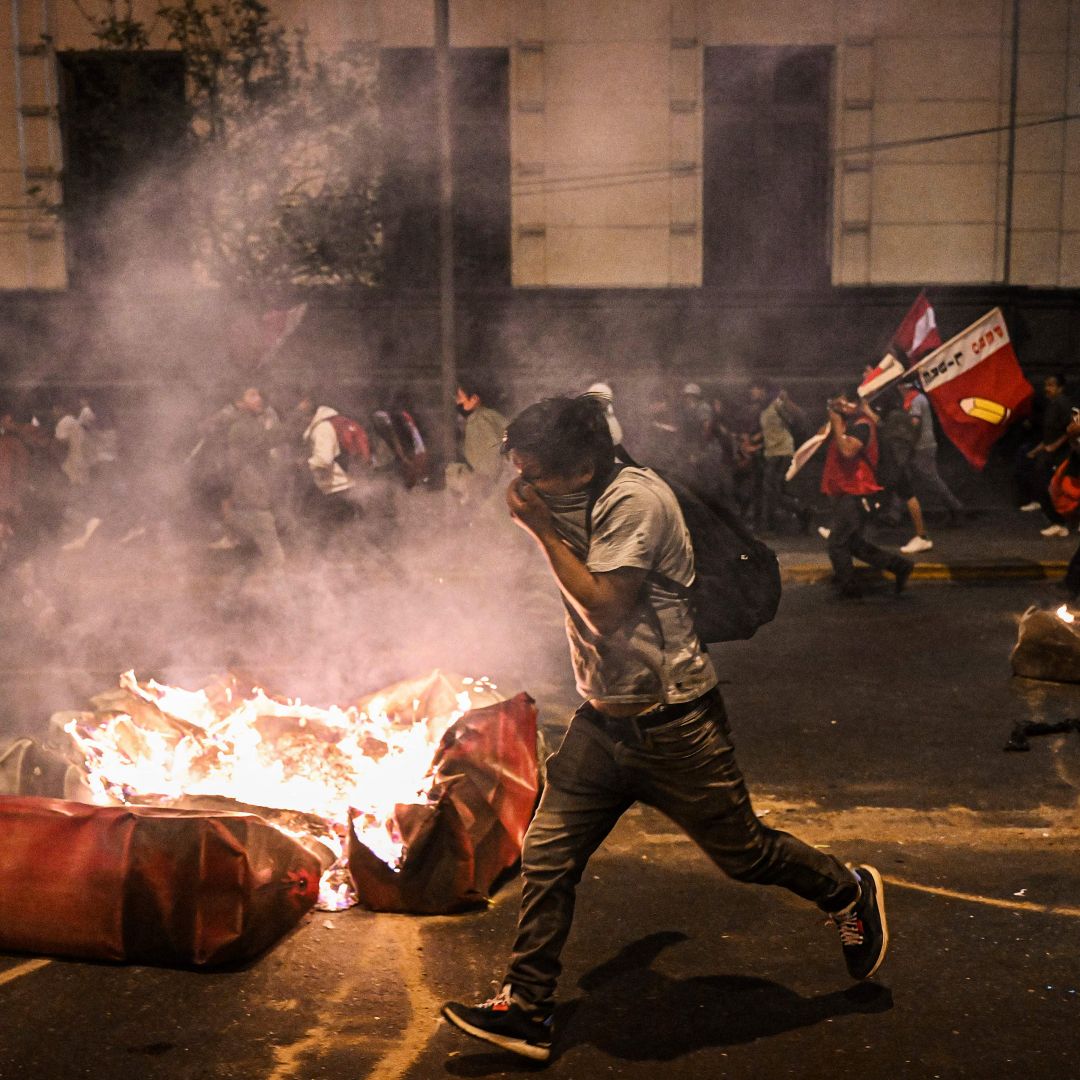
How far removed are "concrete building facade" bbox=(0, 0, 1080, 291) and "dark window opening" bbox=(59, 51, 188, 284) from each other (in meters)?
0.21

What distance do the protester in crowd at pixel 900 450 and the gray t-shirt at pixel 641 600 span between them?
773cm

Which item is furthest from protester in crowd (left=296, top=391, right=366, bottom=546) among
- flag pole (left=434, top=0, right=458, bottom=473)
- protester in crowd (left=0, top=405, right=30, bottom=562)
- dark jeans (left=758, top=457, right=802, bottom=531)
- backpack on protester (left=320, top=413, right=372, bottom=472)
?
dark jeans (left=758, top=457, right=802, bottom=531)

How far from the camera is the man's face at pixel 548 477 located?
3482mm

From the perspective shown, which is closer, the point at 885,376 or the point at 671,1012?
the point at 671,1012

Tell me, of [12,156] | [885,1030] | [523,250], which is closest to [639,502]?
[885,1030]

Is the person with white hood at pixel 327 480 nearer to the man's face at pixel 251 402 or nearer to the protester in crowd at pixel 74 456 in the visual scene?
the man's face at pixel 251 402

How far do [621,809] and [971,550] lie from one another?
9.62 m

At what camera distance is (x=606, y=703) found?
3.50 metres

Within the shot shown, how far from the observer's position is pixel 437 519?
13148mm

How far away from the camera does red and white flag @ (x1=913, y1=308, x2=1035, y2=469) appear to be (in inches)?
475

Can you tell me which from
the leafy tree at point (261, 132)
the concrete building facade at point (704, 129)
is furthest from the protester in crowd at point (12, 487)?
the concrete building facade at point (704, 129)

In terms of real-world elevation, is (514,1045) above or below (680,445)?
below

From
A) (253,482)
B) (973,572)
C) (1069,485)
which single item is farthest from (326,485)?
(1069,485)

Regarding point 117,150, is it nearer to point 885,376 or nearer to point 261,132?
point 261,132
